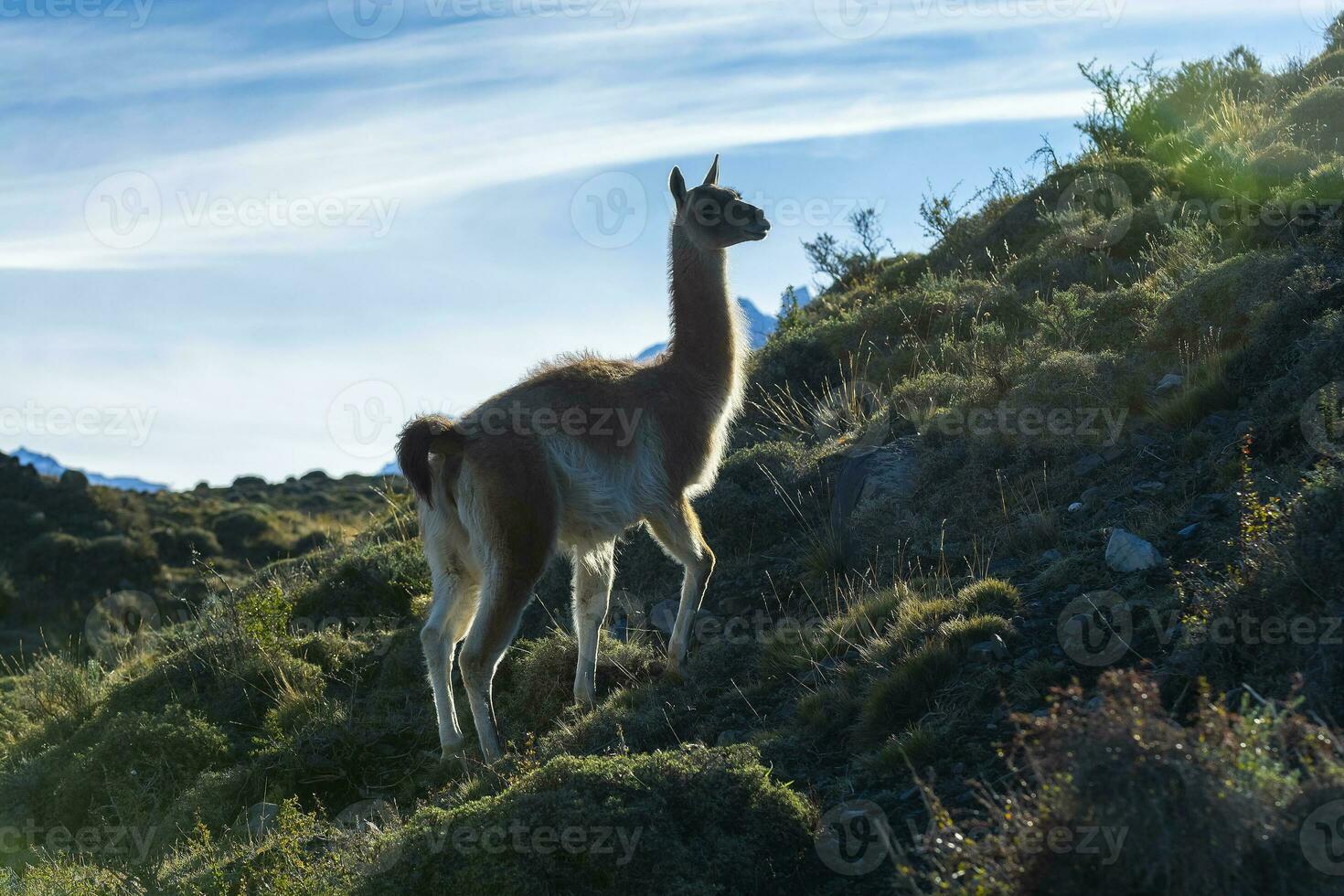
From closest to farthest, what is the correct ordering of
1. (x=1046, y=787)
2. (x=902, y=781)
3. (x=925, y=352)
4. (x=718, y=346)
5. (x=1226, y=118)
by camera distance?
(x=1046, y=787)
(x=902, y=781)
(x=718, y=346)
(x=925, y=352)
(x=1226, y=118)

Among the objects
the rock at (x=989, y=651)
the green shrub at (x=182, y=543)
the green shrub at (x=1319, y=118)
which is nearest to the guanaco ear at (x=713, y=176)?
the rock at (x=989, y=651)

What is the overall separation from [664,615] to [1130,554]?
372 centimetres

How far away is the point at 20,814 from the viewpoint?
8.63 metres

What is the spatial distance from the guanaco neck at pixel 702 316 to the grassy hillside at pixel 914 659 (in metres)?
1.59

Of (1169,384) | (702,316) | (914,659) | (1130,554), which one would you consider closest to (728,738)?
(914,659)

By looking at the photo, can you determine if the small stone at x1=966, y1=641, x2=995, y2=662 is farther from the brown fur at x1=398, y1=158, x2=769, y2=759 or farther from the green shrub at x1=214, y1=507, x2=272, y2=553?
the green shrub at x1=214, y1=507, x2=272, y2=553

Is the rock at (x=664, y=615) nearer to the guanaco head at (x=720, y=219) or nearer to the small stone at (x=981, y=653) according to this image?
the guanaco head at (x=720, y=219)

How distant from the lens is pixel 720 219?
8.38 metres

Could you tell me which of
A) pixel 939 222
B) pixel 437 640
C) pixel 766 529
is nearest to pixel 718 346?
pixel 766 529

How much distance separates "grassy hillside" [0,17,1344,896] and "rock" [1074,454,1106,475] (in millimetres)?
21

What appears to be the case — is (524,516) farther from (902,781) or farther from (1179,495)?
(1179,495)

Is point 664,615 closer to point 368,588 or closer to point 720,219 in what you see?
point 720,219

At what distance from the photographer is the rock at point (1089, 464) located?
7875 mm

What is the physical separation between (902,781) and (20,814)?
710 cm
